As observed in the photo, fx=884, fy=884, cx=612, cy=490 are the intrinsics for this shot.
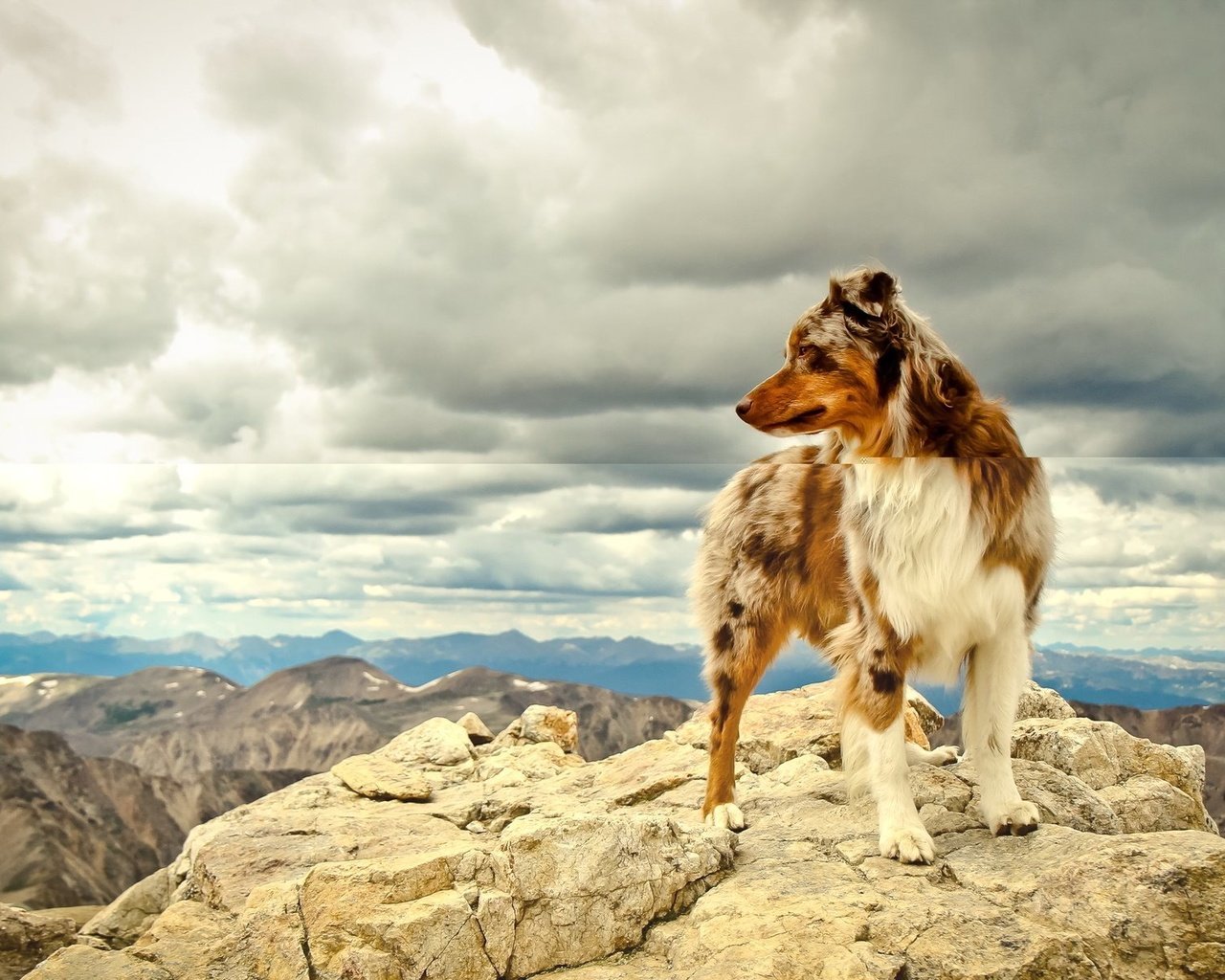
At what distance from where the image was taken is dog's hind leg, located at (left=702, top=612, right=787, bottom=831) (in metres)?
3.80

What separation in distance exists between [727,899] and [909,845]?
0.68m

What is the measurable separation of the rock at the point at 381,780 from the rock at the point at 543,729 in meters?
1.02

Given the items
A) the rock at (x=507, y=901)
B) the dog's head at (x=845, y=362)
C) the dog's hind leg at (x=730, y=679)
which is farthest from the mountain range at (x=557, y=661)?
the dog's head at (x=845, y=362)

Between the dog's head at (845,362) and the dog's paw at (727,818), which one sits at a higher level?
the dog's head at (845,362)

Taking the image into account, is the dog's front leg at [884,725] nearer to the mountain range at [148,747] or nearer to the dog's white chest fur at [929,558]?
the dog's white chest fur at [929,558]

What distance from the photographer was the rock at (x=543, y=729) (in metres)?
5.96

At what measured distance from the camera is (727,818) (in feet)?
11.9

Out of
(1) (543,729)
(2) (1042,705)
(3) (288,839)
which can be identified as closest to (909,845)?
(2) (1042,705)

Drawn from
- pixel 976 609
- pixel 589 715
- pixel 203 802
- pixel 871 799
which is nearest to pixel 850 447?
pixel 976 609

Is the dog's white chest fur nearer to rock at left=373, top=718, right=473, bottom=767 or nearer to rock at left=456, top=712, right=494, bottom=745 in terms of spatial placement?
rock at left=373, top=718, right=473, bottom=767

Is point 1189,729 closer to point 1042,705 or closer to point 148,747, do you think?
point 1042,705

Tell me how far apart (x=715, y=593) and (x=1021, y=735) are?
1.74 m

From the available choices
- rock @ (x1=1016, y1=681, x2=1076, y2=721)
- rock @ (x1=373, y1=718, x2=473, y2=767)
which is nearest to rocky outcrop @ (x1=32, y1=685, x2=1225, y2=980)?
rock @ (x1=1016, y1=681, x2=1076, y2=721)

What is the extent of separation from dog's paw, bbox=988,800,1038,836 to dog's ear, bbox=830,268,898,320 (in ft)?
6.19
